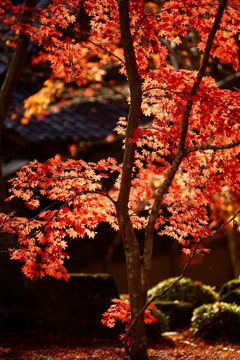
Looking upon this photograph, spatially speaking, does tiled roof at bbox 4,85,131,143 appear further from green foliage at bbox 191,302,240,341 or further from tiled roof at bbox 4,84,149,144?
green foliage at bbox 191,302,240,341

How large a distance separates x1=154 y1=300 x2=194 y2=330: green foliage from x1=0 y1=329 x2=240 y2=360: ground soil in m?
1.72

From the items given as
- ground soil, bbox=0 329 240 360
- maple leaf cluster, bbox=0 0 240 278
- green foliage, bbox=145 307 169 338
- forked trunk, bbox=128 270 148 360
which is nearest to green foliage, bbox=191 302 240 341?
ground soil, bbox=0 329 240 360

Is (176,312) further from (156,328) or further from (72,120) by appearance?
(72,120)

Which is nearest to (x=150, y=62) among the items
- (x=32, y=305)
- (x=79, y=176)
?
(x=79, y=176)

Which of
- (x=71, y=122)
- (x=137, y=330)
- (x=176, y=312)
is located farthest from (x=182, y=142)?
(x=71, y=122)

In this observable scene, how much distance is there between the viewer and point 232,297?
9.96 metres

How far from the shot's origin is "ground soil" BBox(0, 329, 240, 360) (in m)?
7.75

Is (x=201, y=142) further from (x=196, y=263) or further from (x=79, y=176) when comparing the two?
(x=196, y=263)

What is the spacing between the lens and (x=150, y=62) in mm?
10383

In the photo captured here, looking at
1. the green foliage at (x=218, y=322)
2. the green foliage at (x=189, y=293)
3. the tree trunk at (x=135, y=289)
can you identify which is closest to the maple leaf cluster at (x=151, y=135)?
the tree trunk at (x=135, y=289)

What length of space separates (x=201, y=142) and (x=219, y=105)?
0.83 m

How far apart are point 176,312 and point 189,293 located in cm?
87

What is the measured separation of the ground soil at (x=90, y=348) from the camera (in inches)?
305

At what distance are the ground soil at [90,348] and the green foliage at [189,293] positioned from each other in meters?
2.47
